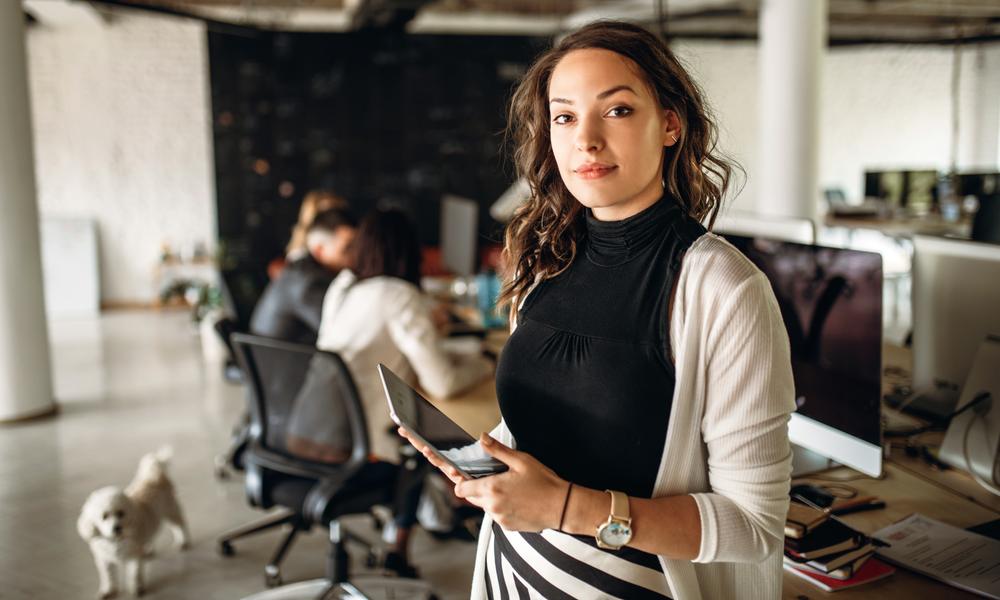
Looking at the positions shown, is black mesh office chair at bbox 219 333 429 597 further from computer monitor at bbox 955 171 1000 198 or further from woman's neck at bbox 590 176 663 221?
computer monitor at bbox 955 171 1000 198

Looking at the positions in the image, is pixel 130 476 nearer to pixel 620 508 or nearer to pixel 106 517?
pixel 106 517

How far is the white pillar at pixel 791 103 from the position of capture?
5.70 meters

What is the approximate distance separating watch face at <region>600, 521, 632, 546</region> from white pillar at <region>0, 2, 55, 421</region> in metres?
5.45

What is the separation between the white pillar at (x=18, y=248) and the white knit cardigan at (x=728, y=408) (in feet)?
17.9

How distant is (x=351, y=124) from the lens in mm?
10094

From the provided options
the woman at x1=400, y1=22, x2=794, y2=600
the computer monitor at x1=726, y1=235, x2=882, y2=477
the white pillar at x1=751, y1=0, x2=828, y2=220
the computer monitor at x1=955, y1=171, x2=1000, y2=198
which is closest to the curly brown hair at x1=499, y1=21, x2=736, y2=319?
the woman at x1=400, y1=22, x2=794, y2=600

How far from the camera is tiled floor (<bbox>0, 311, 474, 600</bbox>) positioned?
11.2 feet

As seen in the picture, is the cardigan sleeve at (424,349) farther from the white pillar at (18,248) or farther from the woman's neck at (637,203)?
the white pillar at (18,248)

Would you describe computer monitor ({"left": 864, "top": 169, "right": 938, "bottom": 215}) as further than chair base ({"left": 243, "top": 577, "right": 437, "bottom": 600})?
Yes

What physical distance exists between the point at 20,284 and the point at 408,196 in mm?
5344

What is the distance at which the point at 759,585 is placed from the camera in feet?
3.93

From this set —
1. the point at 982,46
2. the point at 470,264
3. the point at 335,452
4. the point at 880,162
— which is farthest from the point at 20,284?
the point at 982,46

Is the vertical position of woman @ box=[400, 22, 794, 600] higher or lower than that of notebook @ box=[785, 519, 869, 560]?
higher

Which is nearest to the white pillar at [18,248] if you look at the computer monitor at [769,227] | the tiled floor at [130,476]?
the tiled floor at [130,476]
